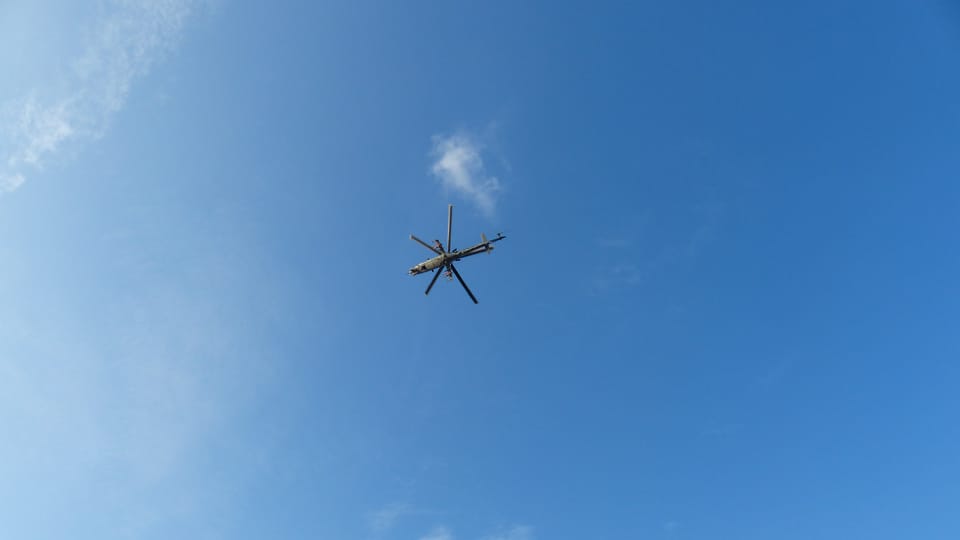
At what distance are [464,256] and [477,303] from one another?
241 inches

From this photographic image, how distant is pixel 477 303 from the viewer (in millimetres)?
66938

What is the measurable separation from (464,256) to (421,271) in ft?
22.8

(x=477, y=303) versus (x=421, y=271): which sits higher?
(x=421, y=271)

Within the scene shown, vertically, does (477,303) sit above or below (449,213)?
below

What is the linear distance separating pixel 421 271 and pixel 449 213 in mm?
9420

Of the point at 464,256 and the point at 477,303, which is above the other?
the point at 464,256

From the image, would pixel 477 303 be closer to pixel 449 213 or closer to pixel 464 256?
pixel 464 256

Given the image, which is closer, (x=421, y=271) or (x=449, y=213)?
(x=449, y=213)

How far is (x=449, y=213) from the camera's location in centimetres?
6594

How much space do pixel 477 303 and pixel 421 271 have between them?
918 cm

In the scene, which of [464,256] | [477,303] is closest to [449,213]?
[464,256]

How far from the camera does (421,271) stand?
70.6 metres
